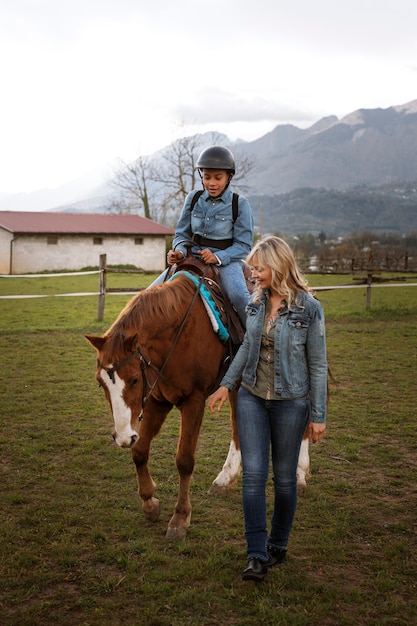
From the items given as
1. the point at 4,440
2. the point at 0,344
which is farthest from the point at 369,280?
the point at 4,440

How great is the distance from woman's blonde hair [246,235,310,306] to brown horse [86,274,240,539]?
2.65ft

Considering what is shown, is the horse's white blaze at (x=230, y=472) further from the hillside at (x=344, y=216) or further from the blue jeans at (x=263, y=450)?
the hillside at (x=344, y=216)

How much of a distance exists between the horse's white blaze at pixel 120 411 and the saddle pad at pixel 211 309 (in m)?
0.97

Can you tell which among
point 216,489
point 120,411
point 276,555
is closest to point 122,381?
point 120,411

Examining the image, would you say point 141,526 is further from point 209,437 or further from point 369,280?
point 369,280

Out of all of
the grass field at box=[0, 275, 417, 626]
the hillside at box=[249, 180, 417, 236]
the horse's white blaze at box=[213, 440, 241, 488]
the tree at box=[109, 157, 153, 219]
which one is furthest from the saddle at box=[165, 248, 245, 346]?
the hillside at box=[249, 180, 417, 236]

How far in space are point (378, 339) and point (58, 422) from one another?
794cm

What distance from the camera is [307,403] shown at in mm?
3191

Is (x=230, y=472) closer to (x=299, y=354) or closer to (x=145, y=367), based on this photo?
(x=145, y=367)

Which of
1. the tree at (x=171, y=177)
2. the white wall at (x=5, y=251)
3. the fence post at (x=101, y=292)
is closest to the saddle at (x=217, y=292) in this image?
the fence post at (x=101, y=292)

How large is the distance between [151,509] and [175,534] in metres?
0.31

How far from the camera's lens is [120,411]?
325 centimetres

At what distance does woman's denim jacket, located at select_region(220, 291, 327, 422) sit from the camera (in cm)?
310

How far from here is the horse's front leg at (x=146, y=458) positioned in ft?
13.0
